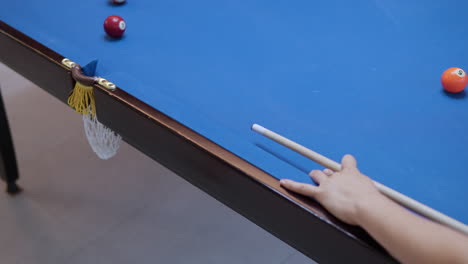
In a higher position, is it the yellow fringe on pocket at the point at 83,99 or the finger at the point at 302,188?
the finger at the point at 302,188

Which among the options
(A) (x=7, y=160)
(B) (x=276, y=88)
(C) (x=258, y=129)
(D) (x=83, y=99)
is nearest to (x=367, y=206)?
(C) (x=258, y=129)

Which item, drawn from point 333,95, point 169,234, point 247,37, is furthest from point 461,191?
point 169,234

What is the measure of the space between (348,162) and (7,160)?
147cm

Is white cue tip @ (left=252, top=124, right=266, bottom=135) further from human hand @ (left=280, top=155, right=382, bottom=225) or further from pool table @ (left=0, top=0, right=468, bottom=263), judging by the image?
human hand @ (left=280, top=155, right=382, bottom=225)

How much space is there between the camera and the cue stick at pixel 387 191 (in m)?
0.75

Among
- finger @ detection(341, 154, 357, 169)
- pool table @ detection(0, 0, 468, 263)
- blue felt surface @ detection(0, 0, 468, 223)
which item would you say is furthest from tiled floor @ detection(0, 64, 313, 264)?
finger @ detection(341, 154, 357, 169)

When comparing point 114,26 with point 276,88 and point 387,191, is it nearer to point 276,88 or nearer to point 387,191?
point 276,88

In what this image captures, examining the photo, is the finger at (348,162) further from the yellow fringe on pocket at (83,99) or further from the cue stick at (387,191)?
the yellow fringe on pocket at (83,99)

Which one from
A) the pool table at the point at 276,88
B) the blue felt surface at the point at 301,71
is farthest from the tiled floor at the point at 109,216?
the blue felt surface at the point at 301,71

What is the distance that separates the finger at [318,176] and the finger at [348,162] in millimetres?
40

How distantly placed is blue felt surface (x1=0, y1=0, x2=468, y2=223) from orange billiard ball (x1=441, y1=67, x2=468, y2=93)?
0.02 metres

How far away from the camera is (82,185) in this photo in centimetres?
194

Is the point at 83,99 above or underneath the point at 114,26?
underneath

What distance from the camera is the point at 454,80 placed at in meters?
1.06
